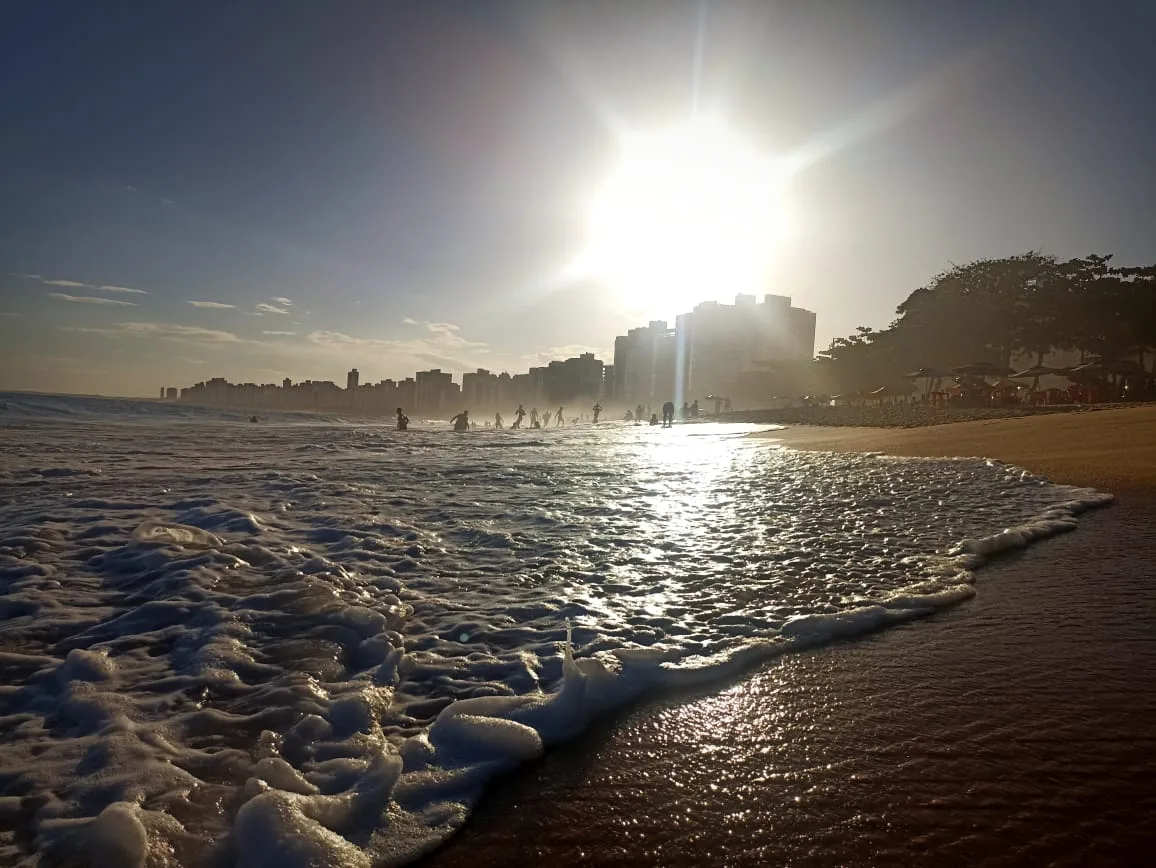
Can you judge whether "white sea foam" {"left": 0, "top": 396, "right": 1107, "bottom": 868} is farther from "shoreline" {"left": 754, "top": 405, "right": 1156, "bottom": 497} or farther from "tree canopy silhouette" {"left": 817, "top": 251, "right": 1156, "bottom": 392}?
"tree canopy silhouette" {"left": 817, "top": 251, "right": 1156, "bottom": 392}

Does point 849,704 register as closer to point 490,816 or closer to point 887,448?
point 490,816

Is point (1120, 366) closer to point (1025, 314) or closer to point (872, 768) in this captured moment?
point (1025, 314)

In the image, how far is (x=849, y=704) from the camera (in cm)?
259

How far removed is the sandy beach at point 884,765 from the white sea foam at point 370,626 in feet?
0.82

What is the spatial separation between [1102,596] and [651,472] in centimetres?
770

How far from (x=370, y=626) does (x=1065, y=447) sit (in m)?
12.9

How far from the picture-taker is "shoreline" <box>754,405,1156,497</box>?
26.4 ft

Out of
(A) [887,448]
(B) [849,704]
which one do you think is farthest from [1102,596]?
(A) [887,448]

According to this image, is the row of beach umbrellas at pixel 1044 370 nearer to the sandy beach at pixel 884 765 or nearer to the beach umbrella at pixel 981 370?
the beach umbrella at pixel 981 370

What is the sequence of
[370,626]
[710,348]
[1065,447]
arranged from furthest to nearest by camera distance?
[710,348] → [1065,447] → [370,626]

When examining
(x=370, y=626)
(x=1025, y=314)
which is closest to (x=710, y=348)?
(x=1025, y=314)

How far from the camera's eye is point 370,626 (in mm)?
3641

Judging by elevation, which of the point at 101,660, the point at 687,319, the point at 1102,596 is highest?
the point at 687,319

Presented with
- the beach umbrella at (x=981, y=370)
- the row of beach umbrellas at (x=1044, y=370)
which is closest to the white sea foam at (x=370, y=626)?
the beach umbrella at (x=981, y=370)
